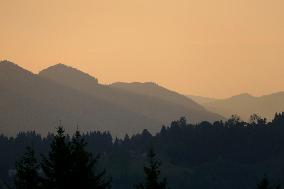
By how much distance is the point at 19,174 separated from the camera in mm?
41562

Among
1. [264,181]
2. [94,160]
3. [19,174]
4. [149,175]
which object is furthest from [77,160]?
[264,181]

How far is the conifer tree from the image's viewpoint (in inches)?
1603

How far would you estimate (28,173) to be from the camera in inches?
1630

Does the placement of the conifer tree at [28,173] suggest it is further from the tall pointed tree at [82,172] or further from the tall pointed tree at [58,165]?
the tall pointed tree at [58,165]

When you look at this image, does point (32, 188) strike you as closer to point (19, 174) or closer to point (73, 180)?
point (19, 174)

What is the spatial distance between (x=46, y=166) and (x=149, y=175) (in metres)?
5.33

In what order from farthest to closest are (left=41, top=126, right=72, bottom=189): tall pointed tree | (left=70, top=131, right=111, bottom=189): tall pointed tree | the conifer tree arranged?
1. the conifer tree
2. (left=70, top=131, right=111, bottom=189): tall pointed tree
3. (left=41, top=126, right=72, bottom=189): tall pointed tree

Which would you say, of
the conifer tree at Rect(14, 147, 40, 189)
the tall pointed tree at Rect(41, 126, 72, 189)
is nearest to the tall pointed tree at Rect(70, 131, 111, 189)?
the tall pointed tree at Rect(41, 126, 72, 189)

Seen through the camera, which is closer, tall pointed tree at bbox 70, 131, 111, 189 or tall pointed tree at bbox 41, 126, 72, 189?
tall pointed tree at bbox 41, 126, 72, 189

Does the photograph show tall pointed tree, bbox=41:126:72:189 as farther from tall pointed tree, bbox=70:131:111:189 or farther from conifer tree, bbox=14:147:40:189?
conifer tree, bbox=14:147:40:189

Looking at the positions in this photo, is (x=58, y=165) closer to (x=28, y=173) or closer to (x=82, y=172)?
(x=82, y=172)

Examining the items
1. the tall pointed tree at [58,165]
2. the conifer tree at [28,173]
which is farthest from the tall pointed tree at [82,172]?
the conifer tree at [28,173]

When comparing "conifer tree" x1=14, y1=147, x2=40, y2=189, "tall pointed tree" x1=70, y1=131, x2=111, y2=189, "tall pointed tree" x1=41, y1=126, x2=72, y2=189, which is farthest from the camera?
"conifer tree" x1=14, y1=147, x2=40, y2=189

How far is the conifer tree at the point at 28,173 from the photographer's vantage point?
134 ft
